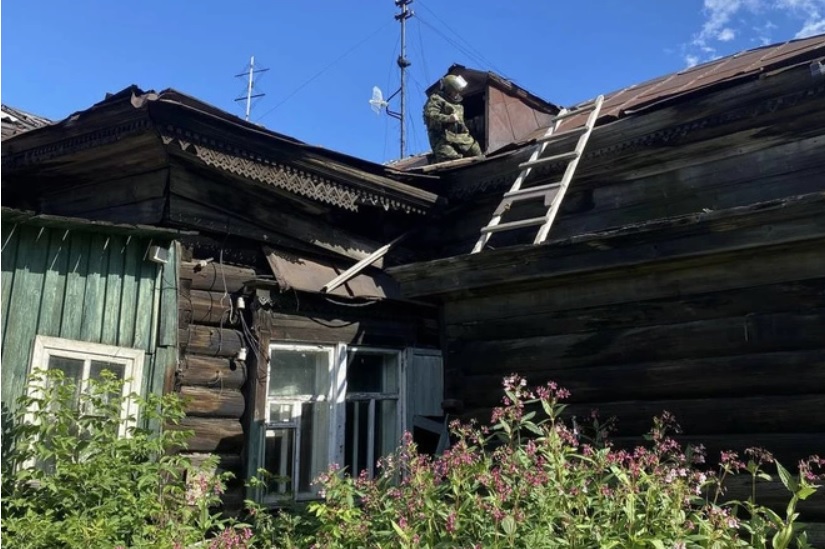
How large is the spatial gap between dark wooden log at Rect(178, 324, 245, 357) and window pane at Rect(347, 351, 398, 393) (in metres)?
1.40

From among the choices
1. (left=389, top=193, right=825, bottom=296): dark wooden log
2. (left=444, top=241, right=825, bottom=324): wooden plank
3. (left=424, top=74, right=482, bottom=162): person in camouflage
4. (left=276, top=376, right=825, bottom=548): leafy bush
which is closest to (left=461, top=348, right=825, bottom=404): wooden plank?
(left=444, top=241, right=825, bottom=324): wooden plank

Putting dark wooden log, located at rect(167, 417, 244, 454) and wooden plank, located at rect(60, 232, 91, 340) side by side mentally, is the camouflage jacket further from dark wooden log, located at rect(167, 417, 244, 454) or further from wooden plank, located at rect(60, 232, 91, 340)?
wooden plank, located at rect(60, 232, 91, 340)

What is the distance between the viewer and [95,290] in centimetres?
575

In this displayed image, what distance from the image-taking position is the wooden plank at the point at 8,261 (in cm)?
520

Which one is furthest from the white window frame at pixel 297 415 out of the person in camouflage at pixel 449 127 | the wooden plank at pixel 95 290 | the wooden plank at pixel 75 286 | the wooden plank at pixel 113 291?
the person in camouflage at pixel 449 127

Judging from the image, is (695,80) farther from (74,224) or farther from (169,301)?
(74,224)

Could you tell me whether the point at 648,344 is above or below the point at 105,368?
above

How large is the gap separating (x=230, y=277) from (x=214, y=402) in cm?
116

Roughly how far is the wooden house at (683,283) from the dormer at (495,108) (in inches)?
90.0

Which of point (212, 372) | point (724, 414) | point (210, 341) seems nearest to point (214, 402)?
point (212, 372)

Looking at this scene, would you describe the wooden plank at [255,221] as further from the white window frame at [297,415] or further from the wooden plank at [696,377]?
the wooden plank at [696,377]

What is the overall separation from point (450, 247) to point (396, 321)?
1144mm

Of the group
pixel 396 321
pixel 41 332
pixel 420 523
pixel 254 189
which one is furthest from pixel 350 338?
pixel 420 523

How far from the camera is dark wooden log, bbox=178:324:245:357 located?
651cm
